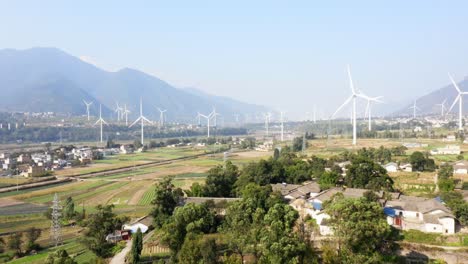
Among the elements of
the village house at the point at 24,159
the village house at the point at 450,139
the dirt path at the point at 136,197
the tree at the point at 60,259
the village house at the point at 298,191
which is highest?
the village house at the point at 450,139

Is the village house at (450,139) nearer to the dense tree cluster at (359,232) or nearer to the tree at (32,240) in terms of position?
the dense tree cluster at (359,232)

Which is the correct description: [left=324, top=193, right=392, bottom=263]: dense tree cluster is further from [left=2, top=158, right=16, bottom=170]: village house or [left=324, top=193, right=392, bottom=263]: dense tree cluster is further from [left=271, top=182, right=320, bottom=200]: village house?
[left=2, top=158, right=16, bottom=170]: village house

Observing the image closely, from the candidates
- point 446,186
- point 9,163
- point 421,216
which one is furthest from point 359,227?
point 9,163

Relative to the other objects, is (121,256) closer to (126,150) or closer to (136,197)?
(136,197)

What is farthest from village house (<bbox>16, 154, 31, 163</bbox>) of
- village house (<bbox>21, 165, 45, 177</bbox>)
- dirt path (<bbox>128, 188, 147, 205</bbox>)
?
dirt path (<bbox>128, 188, 147, 205</bbox>)

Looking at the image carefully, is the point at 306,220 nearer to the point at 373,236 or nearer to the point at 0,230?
the point at 373,236

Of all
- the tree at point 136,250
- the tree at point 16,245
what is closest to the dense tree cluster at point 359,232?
the tree at point 136,250
